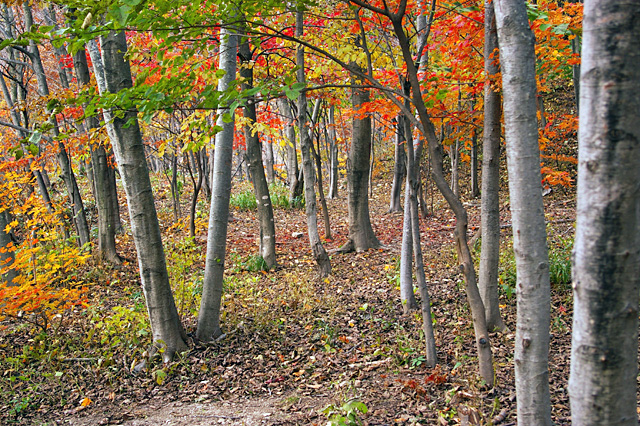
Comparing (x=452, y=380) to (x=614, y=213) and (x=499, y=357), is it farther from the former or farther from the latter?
(x=614, y=213)

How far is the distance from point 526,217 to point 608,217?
85 cm

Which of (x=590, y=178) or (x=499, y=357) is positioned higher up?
(x=590, y=178)

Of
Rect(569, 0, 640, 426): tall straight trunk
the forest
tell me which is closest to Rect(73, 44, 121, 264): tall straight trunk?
the forest

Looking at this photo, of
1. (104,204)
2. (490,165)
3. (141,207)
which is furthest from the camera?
(104,204)

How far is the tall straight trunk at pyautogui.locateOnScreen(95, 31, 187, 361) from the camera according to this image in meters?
3.98

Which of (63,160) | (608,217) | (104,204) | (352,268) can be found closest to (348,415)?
(608,217)

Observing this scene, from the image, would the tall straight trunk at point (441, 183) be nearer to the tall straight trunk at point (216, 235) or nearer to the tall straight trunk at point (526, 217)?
the tall straight trunk at point (526, 217)

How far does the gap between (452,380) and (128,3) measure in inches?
139

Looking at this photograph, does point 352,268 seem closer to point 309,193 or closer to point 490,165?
point 309,193

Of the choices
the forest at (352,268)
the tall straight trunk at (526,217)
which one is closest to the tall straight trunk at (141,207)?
the forest at (352,268)

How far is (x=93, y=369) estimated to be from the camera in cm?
→ 429

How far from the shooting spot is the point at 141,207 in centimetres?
420

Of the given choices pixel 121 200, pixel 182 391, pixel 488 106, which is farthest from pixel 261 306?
pixel 121 200

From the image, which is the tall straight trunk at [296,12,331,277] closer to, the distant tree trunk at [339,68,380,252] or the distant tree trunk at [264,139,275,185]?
the distant tree trunk at [339,68,380,252]
